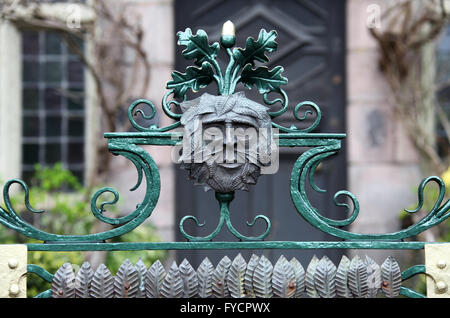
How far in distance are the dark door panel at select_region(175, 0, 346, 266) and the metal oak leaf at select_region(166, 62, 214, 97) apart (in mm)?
2292

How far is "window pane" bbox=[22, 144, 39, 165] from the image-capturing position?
12.4 feet

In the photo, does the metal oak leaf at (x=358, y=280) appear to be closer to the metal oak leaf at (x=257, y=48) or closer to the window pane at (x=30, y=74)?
the metal oak leaf at (x=257, y=48)

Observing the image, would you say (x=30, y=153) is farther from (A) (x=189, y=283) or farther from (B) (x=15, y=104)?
(A) (x=189, y=283)

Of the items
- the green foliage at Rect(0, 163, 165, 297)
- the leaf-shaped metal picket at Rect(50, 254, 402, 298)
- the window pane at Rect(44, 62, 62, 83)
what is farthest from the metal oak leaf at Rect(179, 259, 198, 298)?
the window pane at Rect(44, 62, 62, 83)

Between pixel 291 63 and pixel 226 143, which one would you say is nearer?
pixel 226 143

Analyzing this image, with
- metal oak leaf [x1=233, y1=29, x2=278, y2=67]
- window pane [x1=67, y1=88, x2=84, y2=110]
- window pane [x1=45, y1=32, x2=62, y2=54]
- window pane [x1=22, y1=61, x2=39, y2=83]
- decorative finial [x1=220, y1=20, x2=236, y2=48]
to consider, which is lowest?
metal oak leaf [x1=233, y1=29, x2=278, y2=67]

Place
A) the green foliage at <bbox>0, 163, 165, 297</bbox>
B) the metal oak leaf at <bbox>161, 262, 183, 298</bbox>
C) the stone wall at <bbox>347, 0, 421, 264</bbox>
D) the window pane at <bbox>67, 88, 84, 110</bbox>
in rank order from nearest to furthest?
the metal oak leaf at <bbox>161, 262, 183, 298</bbox>, the green foliage at <bbox>0, 163, 165, 297</bbox>, the stone wall at <bbox>347, 0, 421, 264</bbox>, the window pane at <bbox>67, 88, 84, 110</bbox>

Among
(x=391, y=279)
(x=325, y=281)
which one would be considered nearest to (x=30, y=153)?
(x=325, y=281)

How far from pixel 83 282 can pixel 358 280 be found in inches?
29.8

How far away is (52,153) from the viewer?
3.79 m

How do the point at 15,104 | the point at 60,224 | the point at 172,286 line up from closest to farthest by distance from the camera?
the point at 172,286, the point at 60,224, the point at 15,104

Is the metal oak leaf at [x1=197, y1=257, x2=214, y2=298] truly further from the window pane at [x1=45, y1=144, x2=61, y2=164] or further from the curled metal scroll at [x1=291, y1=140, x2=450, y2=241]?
the window pane at [x1=45, y1=144, x2=61, y2=164]
